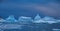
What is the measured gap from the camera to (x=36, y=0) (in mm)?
1826

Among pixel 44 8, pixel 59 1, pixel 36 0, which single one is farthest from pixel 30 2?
pixel 59 1

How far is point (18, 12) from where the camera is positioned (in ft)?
5.98

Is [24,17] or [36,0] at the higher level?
[36,0]

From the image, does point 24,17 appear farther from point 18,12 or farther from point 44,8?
point 44,8

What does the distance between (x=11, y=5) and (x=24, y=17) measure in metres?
0.30

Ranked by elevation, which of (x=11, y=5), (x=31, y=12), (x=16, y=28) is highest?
(x=11, y=5)

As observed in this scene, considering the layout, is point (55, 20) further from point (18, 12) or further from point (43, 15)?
point (18, 12)

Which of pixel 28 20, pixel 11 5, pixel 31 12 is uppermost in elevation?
pixel 11 5

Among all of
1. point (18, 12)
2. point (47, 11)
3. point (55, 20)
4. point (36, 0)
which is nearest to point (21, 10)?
point (18, 12)

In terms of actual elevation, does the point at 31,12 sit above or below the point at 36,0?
below

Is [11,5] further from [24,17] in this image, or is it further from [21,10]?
[24,17]

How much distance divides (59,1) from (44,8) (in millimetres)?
275

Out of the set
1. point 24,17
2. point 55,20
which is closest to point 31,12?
point 24,17

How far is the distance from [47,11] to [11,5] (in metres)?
0.62
